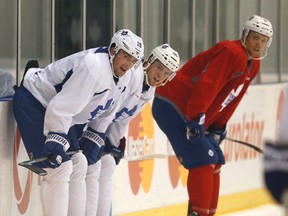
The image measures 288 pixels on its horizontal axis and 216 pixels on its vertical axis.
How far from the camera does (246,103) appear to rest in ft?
27.8

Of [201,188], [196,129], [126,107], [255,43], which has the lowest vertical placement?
[201,188]

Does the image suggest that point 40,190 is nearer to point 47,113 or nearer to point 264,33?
point 47,113

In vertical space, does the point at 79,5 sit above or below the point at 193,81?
above

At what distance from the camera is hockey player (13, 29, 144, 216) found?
5.05 metres

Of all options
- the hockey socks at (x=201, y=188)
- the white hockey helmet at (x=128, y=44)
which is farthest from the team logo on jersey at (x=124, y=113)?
the hockey socks at (x=201, y=188)

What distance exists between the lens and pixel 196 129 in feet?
19.7

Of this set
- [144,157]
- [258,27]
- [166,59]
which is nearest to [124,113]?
[166,59]

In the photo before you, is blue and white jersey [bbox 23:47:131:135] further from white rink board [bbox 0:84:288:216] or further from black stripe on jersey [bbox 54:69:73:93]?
white rink board [bbox 0:84:288:216]

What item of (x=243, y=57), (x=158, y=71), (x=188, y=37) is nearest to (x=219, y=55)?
(x=243, y=57)

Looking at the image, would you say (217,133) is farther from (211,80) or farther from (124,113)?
(124,113)

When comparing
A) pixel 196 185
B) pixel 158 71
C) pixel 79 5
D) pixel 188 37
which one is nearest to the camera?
pixel 158 71

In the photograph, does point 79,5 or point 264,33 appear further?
point 79,5

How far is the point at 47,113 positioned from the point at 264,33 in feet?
5.86

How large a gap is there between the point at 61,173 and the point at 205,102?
1.20 metres
